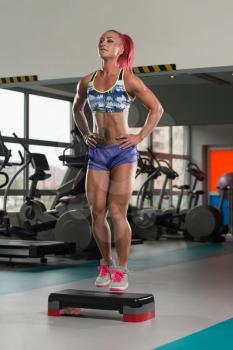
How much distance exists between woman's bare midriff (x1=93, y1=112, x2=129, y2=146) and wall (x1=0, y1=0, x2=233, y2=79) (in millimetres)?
1913

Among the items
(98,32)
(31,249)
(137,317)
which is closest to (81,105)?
(137,317)

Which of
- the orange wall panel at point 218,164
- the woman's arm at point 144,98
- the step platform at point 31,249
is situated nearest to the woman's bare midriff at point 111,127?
the woman's arm at point 144,98

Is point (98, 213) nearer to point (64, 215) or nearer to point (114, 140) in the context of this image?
point (114, 140)

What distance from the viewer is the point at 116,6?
622 cm

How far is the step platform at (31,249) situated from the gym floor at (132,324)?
0.15 meters

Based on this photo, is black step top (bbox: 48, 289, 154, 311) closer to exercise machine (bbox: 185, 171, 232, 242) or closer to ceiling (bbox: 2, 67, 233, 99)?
ceiling (bbox: 2, 67, 233, 99)

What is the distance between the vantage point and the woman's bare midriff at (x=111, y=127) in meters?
4.10

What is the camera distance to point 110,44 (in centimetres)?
410

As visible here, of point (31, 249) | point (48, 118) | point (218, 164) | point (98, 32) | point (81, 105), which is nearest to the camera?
point (81, 105)

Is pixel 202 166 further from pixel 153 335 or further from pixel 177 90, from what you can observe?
pixel 153 335

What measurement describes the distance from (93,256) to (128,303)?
431 cm

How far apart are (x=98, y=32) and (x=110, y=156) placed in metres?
2.44

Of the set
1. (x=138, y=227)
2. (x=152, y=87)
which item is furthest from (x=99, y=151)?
(x=152, y=87)

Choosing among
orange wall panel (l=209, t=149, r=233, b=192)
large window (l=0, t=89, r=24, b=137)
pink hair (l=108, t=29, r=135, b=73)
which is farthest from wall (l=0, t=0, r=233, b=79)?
orange wall panel (l=209, t=149, r=233, b=192)
